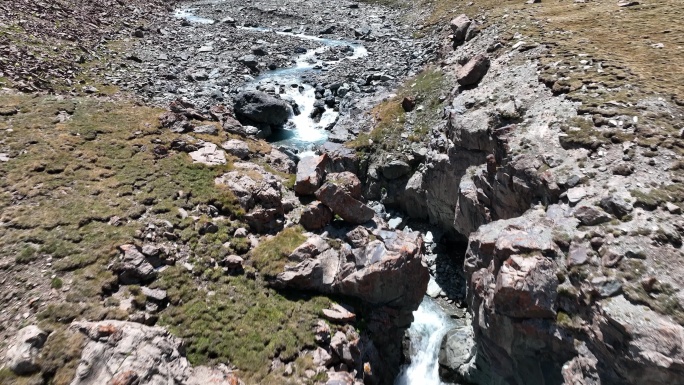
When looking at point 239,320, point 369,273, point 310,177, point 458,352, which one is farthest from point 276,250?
point 458,352

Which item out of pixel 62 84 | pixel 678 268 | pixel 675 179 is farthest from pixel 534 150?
pixel 62 84

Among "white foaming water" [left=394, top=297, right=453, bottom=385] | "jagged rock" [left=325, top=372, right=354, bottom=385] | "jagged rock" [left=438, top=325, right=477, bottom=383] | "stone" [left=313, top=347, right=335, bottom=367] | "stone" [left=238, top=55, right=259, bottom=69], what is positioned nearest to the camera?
"jagged rock" [left=325, top=372, right=354, bottom=385]

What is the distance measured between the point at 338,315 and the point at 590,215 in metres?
11.8

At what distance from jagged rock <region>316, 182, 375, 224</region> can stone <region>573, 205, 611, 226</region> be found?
1055 centimetres

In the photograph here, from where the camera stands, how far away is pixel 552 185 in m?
17.8

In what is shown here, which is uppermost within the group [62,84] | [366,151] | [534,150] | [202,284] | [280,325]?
[62,84]

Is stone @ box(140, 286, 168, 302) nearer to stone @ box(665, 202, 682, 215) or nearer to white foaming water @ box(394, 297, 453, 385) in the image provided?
white foaming water @ box(394, 297, 453, 385)

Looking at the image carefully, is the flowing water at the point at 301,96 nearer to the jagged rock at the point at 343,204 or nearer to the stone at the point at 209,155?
the stone at the point at 209,155

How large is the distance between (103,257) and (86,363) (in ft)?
18.5

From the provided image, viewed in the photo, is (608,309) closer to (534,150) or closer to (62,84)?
(534,150)

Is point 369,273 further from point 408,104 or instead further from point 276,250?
point 408,104

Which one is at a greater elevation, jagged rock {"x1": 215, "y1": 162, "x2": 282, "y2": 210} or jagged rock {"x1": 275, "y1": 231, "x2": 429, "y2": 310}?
jagged rock {"x1": 215, "y1": 162, "x2": 282, "y2": 210}

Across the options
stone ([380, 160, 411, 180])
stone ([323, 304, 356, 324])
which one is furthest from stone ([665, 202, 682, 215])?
stone ([380, 160, 411, 180])

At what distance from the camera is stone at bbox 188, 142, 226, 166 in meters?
25.0
